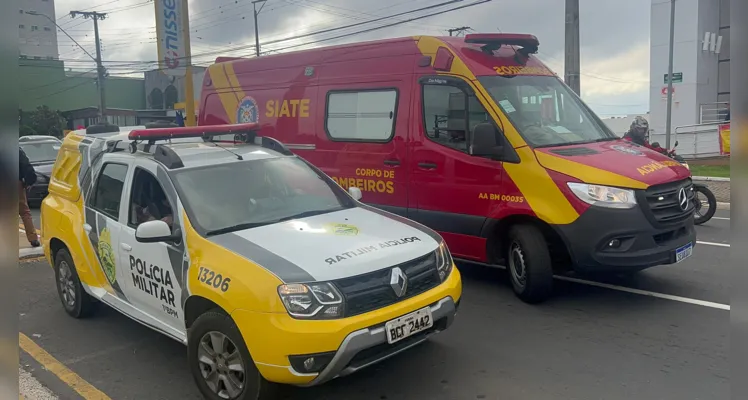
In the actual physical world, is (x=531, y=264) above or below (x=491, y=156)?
below

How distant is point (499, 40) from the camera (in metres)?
6.51

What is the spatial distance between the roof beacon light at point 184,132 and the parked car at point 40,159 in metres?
10.0

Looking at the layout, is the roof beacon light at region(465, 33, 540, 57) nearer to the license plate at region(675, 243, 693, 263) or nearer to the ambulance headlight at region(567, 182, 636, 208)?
the ambulance headlight at region(567, 182, 636, 208)

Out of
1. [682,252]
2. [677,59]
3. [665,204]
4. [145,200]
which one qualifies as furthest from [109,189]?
[677,59]

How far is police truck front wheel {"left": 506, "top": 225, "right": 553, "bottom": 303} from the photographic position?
217 inches

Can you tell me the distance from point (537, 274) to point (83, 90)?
68.8 meters

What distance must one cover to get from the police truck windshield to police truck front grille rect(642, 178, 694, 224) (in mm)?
2587

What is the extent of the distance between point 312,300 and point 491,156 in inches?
119

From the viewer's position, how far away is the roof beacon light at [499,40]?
21.2ft

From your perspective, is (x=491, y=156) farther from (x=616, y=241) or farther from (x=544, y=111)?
(x=616, y=241)

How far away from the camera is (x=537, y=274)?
5.52 m

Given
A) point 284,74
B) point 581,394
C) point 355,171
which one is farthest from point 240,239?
point 284,74

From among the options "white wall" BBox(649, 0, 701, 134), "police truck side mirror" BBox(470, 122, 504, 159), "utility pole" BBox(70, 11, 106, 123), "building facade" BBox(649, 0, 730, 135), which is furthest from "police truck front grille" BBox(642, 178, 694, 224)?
"utility pole" BBox(70, 11, 106, 123)

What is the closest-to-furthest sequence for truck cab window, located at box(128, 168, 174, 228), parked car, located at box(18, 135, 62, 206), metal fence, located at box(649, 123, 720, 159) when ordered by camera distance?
truck cab window, located at box(128, 168, 174, 228) → parked car, located at box(18, 135, 62, 206) → metal fence, located at box(649, 123, 720, 159)
